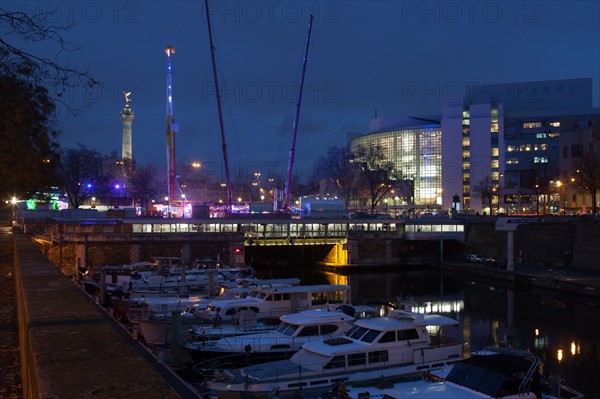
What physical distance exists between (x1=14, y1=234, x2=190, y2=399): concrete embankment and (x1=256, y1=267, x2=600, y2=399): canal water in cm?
2377

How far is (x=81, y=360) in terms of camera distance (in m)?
5.22

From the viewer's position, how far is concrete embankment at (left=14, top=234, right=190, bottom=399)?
4.32m

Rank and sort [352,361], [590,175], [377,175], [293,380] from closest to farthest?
1. [293,380]
2. [352,361]
3. [590,175]
4. [377,175]

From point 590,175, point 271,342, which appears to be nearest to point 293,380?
point 271,342

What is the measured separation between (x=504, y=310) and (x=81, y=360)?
146ft

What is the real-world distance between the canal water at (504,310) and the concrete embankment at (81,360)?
23.8 m

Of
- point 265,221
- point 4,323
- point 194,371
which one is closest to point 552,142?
point 265,221

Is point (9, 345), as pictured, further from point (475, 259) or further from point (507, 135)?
point (507, 135)

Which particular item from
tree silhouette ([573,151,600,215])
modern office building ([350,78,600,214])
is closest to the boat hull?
tree silhouette ([573,151,600,215])

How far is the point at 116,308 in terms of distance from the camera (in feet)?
124

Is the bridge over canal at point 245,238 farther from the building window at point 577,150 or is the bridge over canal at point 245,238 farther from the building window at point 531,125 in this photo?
the building window at point 531,125

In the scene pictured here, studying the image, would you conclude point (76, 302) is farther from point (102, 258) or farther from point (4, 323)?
point (102, 258)

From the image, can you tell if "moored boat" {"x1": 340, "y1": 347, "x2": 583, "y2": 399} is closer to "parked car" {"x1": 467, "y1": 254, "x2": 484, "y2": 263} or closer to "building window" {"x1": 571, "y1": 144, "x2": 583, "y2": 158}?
"parked car" {"x1": 467, "y1": 254, "x2": 484, "y2": 263}

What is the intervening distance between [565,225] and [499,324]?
31279mm
